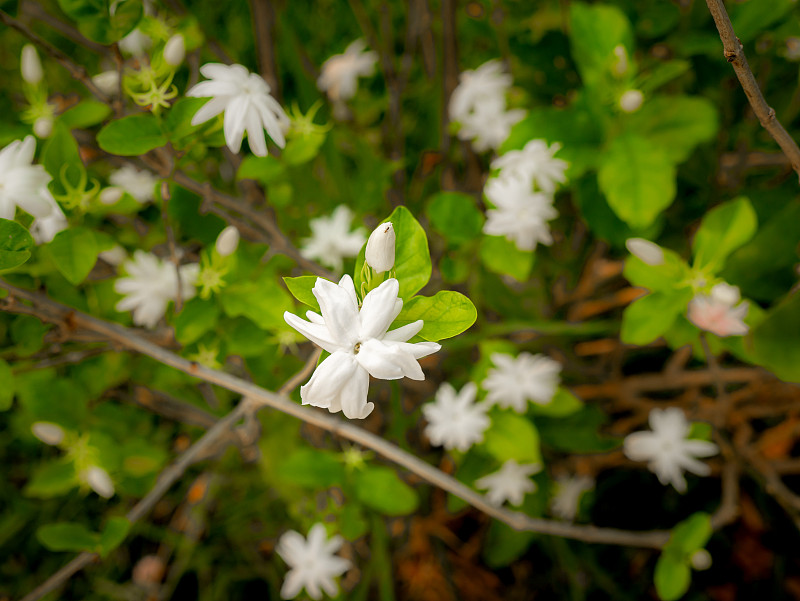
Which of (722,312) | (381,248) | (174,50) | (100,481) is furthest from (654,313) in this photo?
(100,481)

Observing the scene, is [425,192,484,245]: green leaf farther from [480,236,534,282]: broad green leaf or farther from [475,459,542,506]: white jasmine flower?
[475,459,542,506]: white jasmine flower

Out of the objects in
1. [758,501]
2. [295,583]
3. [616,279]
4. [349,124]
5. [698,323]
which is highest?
[698,323]

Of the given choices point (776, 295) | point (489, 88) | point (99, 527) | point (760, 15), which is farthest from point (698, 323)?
point (99, 527)

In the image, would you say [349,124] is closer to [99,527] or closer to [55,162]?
[55,162]

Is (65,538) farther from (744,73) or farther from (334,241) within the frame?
(744,73)

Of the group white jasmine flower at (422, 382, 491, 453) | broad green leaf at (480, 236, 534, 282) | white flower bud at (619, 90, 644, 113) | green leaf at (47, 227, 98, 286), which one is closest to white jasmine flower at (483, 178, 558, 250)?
broad green leaf at (480, 236, 534, 282)

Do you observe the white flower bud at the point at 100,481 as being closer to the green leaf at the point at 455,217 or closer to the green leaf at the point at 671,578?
the green leaf at the point at 455,217

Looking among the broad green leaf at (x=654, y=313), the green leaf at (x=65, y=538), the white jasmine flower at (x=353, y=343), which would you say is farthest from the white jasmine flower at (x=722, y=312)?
the green leaf at (x=65, y=538)
